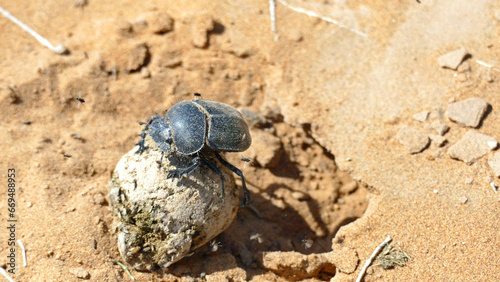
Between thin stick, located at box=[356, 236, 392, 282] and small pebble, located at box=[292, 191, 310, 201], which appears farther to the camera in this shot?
small pebble, located at box=[292, 191, 310, 201]

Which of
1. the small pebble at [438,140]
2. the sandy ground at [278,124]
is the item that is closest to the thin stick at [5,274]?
the sandy ground at [278,124]

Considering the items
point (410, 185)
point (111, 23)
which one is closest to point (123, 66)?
point (111, 23)

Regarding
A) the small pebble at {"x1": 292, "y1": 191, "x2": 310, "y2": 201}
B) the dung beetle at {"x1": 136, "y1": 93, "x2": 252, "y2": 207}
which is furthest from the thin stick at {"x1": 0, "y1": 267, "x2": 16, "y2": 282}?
the small pebble at {"x1": 292, "y1": 191, "x2": 310, "y2": 201}

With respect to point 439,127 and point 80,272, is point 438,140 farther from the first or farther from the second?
point 80,272

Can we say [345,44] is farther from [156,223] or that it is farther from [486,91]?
[156,223]

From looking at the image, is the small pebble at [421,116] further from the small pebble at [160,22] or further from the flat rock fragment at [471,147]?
the small pebble at [160,22]

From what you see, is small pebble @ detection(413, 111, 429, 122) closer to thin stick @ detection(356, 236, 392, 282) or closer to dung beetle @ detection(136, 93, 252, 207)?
thin stick @ detection(356, 236, 392, 282)

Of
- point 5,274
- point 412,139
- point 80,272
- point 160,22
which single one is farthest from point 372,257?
point 160,22
